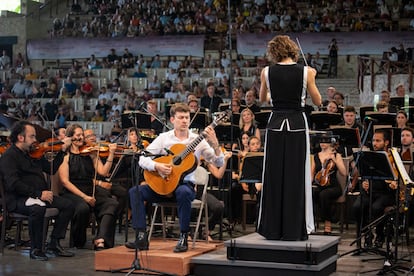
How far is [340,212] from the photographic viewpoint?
1069cm

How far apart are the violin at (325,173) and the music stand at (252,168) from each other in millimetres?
846

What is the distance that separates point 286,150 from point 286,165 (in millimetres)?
130

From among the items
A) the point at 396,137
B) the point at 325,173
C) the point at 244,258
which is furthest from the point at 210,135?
the point at 396,137

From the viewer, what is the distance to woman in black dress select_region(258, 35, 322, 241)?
23.4 ft

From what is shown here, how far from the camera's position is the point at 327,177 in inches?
406

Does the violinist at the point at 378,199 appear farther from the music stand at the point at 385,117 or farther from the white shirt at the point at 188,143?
the white shirt at the point at 188,143

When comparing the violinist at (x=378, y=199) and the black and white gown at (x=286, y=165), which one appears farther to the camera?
the violinist at (x=378, y=199)

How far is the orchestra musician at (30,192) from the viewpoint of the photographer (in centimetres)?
839

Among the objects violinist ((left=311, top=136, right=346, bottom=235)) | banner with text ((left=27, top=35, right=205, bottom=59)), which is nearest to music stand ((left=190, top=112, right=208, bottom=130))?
violinist ((left=311, top=136, right=346, bottom=235))

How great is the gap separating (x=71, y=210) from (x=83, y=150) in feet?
2.94

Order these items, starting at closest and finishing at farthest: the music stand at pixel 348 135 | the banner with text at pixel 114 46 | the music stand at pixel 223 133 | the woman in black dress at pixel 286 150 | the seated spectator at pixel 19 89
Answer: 1. the woman in black dress at pixel 286 150
2. the music stand at pixel 348 135
3. the music stand at pixel 223 133
4. the seated spectator at pixel 19 89
5. the banner with text at pixel 114 46

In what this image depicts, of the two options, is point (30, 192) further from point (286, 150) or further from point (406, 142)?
point (406, 142)

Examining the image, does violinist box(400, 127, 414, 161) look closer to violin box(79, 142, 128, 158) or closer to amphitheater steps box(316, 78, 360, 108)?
violin box(79, 142, 128, 158)

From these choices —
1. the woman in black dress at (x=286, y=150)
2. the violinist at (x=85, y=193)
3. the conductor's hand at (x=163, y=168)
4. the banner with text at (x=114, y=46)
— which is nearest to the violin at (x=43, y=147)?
the violinist at (x=85, y=193)
